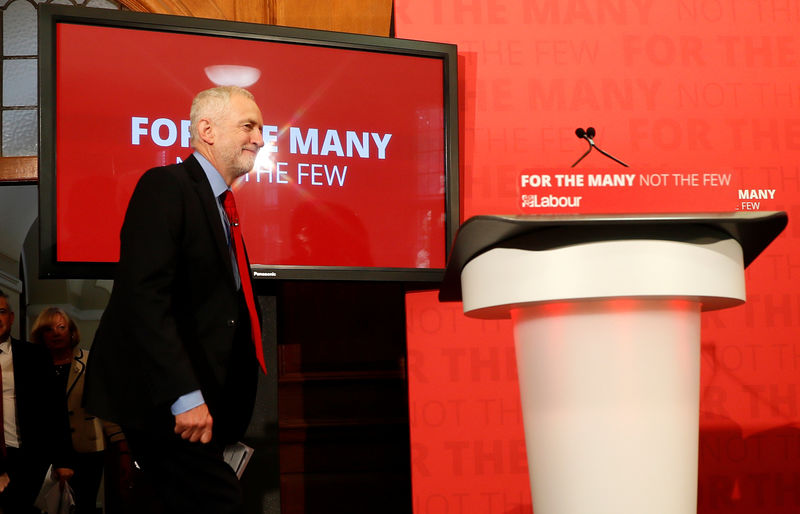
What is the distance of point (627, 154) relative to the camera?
293 cm

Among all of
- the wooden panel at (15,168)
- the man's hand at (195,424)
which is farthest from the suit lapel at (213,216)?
the wooden panel at (15,168)

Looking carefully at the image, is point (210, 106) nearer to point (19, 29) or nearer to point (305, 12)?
point (305, 12)

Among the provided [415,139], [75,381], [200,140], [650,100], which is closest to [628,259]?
[200,140]

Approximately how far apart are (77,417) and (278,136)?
Result: 2121mm

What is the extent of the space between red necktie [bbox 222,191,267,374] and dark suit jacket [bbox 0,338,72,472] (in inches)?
73.1

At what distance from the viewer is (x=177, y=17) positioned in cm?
260

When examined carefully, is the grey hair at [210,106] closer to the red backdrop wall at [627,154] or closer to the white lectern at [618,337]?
the white lectern at [618,337]

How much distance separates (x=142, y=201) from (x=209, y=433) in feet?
1.60

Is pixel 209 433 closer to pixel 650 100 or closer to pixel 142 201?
pixel 142 201

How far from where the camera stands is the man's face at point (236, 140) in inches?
77.1

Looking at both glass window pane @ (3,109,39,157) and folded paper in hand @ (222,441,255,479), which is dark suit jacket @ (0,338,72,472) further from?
folded paper in hand @ (222,441,255,479)

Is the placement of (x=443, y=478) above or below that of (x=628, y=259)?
below

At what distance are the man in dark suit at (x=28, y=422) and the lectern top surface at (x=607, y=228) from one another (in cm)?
256

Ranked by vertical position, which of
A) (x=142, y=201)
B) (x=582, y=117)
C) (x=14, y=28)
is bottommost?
(x=142, y=201)
